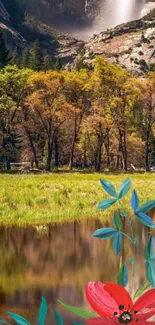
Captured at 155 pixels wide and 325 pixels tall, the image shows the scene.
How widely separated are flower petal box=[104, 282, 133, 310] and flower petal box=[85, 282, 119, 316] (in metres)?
0.04

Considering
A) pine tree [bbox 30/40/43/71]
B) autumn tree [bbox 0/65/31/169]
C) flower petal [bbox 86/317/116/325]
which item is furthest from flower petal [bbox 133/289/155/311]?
pine tree [bbox 30/40/43/71]

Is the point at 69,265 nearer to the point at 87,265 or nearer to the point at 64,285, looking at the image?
the point at 87,265

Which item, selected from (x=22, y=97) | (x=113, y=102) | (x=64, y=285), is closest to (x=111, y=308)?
(x=64, y=285)

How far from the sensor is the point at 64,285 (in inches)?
318

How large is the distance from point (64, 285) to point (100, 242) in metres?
3.98

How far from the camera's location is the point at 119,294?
1745mm

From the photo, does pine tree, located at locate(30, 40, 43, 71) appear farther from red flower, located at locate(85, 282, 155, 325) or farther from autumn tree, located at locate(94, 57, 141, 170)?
red flower, located at locate(85, 282, 155, 325)

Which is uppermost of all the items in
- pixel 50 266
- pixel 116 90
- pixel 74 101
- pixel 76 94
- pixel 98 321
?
pixel 116 90

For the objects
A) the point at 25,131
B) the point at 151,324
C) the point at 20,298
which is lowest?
the point at 20,298

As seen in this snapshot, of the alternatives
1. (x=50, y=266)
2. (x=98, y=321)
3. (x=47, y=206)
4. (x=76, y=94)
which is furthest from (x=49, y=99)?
(x=98, y=321)

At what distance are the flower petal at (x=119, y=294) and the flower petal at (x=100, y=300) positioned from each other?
4cm

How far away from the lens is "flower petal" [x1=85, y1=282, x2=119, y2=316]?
5.86 ft

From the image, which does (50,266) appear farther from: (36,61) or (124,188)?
(36,61)

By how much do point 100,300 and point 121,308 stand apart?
97 mm
